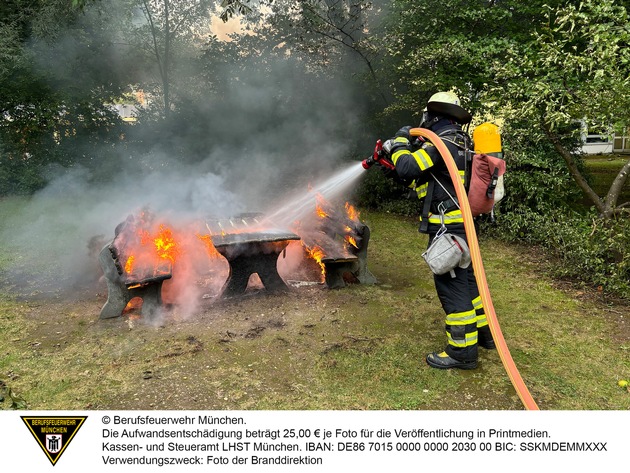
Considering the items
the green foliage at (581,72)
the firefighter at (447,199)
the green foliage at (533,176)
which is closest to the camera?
the firefighter at (447,199)

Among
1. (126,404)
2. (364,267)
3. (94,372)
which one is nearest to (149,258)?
(94,372)

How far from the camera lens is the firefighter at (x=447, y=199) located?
349 cm

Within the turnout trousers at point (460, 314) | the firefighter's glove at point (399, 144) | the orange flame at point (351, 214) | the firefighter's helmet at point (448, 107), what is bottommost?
the turnout trousers at point (460, 314)

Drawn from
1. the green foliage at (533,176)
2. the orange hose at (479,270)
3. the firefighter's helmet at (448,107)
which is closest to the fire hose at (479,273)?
the orange hose at (479,270)

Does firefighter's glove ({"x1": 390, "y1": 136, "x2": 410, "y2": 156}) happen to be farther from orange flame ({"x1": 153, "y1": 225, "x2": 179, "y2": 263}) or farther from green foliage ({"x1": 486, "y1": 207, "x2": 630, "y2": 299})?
green foliage ({"x1": 486, "y1": 207, "x2": 630, "y2": 299})

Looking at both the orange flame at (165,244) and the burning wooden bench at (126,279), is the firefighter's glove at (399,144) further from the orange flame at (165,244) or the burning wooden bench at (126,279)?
the orange flame at (165,244)

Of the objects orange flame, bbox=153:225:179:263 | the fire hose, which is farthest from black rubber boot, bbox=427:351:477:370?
orange flame, bbox=153:225:179:263

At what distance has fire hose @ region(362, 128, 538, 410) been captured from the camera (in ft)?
9.14

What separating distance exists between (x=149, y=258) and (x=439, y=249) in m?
3.12

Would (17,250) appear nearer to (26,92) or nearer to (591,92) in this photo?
(26,92)

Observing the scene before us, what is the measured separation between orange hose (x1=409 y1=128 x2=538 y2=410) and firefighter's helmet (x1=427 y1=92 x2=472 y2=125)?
8.9 inches

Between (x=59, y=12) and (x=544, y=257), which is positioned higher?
(x=59, y=12)

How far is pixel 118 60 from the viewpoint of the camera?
10.8 meters
